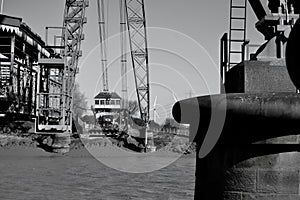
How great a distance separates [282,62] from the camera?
289cm

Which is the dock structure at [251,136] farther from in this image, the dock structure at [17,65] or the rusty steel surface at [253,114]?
the dock structure at [17,65]

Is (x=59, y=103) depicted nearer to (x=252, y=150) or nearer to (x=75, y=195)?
(x=75, y=195)

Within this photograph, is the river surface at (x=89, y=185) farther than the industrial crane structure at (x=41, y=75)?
No

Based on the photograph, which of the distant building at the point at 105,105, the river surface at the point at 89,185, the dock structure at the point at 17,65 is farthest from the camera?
the distant building at the point at 105,105

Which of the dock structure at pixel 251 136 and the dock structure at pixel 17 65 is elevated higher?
the dock structure at pixel 17 65

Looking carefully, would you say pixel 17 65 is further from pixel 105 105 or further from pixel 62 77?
pixel 105 105

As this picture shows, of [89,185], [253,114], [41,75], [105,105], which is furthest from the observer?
[105,105]

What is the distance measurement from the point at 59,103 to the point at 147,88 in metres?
24.8

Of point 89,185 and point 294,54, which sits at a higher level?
point 294,54

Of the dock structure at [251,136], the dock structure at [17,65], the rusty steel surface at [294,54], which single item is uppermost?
the dock structure at [17,65]

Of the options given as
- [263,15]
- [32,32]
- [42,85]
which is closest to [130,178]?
[263,15]

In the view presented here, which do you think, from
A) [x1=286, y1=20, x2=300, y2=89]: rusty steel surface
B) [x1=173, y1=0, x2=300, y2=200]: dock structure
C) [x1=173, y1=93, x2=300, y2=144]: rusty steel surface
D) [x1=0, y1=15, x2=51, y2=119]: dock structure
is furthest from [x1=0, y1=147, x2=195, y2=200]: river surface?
[x1=0, y1=15, x2=51, y2=119]: dock structure

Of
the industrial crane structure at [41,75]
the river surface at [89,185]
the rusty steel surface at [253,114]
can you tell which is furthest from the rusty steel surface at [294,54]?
the industrial crane structure at [41,75]

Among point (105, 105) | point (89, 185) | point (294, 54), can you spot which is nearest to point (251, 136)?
point (294, 54)
